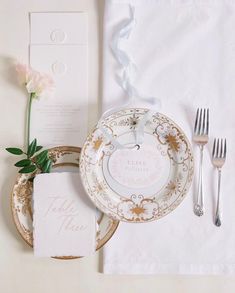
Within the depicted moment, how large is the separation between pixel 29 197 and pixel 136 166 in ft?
0.71

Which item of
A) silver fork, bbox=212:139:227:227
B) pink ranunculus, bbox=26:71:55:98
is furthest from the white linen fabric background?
pink ranunculus, bbox=26:71:55:98

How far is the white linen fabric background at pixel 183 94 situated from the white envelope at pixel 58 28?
0.05m

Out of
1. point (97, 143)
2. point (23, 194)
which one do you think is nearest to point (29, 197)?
point (23, 194)

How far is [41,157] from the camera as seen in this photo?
32.2 inches

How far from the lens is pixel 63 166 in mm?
834

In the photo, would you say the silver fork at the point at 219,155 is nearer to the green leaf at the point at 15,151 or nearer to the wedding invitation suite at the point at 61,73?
the wedding invitation suite at the point at 61,73

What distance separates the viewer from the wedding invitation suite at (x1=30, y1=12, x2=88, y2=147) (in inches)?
33.5

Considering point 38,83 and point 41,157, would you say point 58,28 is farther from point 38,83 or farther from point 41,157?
point 41,157

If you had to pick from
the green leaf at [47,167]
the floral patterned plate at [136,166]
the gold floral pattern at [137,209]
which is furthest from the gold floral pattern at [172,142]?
the green leaf at [47,167]

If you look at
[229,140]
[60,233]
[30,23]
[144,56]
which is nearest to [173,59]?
[144,56]

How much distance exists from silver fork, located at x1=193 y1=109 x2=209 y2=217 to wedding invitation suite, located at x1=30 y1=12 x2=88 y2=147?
218 millimetres

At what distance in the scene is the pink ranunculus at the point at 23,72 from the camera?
834 millimetres

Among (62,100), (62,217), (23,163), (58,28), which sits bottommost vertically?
(62,217)

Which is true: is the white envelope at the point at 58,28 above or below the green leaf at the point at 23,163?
above
